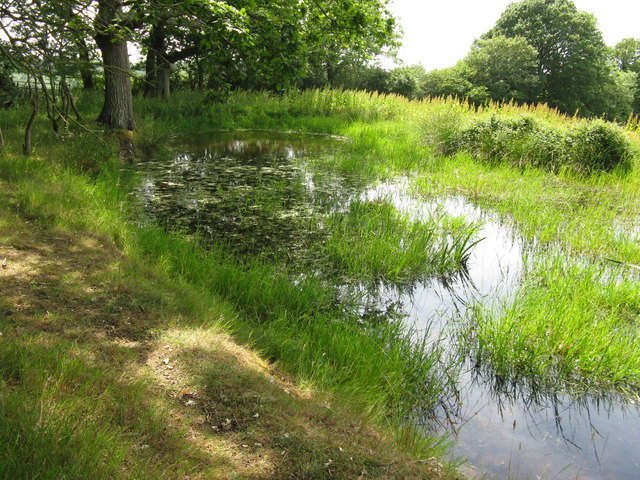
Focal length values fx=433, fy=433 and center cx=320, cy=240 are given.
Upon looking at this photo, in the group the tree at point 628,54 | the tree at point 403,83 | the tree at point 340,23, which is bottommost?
the tree at point 340,23

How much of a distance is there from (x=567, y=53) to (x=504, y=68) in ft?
20.7

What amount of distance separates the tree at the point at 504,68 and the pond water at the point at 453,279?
27455 mm

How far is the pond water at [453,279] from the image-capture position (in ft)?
8.54

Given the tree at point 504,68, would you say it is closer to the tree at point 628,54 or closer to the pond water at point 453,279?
the tree at point 628,54

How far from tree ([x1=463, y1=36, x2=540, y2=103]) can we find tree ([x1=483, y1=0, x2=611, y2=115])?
216cm

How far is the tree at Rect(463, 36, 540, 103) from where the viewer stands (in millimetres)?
33906

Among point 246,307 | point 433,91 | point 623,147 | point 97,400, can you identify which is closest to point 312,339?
point 246,307

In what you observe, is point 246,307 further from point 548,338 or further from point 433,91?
point 433,91

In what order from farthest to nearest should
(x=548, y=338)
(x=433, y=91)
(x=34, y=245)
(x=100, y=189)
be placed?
(x=433, y=91), (x=100, y=189), (x=34, y=245), (x=548, y=338)

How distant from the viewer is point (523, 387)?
317 cm

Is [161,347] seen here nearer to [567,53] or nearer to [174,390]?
[174,390]

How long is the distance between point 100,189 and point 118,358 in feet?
14.5

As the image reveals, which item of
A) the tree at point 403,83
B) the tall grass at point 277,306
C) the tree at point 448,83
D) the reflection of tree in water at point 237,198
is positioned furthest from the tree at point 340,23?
the tree at point 403,83

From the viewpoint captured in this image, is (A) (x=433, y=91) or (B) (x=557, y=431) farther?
(A) (x=433, y=91)
